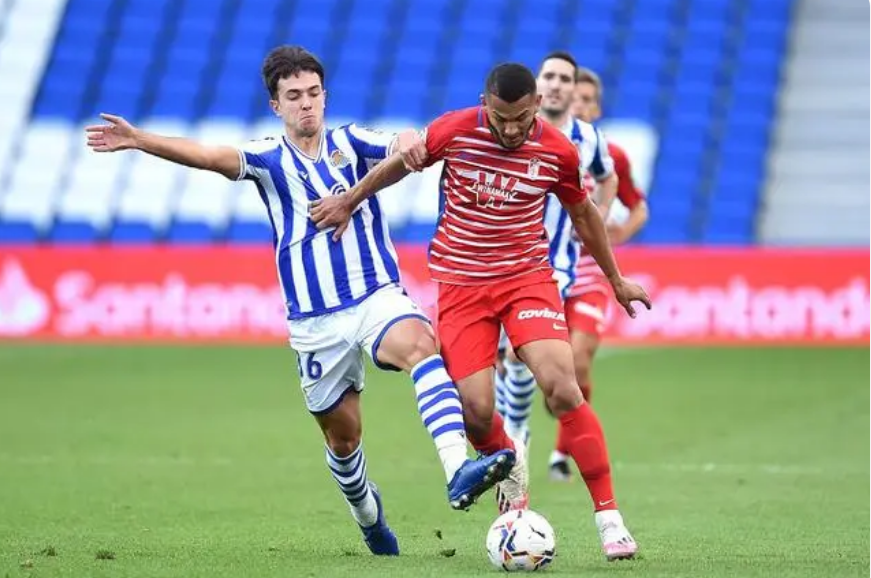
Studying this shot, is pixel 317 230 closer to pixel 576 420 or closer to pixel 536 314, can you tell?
pixel 536 314

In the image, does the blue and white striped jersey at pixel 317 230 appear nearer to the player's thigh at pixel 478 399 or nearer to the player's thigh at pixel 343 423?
the player's thigh at pixel 343 423

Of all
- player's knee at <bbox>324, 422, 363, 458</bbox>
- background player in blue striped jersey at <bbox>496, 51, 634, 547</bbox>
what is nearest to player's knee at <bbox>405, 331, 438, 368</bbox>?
player's knee at <bbox>324, 422, 363, 458</bbox>

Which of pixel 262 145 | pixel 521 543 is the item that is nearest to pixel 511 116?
pixel 262 145

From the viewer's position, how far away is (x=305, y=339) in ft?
24.9

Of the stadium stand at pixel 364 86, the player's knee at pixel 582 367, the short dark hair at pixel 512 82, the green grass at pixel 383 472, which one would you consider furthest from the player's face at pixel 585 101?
the stadium stand at pixel 364 86

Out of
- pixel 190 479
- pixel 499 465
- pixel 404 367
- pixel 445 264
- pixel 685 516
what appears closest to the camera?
pixel 499 465

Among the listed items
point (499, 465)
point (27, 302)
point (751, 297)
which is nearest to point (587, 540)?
point (499, 465)

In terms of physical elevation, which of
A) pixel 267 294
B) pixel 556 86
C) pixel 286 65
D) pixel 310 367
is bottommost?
pixel 267 294

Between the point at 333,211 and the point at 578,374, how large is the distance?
356 centimetres

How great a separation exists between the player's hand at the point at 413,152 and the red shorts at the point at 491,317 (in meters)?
0.64

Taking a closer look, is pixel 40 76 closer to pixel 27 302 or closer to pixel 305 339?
pixel 27 302

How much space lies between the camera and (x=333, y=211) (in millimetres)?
7457

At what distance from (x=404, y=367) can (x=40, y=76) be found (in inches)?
826

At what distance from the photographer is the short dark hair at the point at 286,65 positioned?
7.60 meters
